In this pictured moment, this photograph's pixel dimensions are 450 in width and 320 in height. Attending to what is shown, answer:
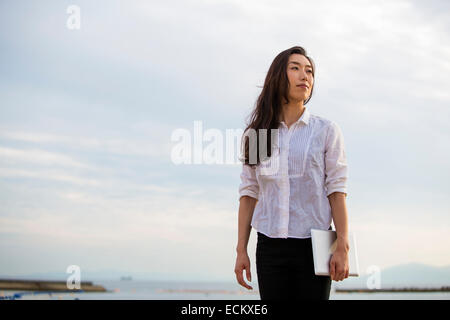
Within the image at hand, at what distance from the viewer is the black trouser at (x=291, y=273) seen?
8.74 feet

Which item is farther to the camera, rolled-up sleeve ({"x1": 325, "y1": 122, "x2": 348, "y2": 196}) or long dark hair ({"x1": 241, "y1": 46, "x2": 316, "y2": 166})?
long dark hair ({"x1": 241, "y1": 46, "x2": 316, "y2": 166})

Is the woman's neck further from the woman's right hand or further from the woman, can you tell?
the woman's right hand

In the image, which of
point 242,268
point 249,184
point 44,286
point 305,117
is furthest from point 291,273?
point 44,286

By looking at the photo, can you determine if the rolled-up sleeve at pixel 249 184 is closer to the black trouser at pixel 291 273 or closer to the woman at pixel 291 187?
the woman at pixel 291 187

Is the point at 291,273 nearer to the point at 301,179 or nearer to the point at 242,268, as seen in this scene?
the point at 242,268

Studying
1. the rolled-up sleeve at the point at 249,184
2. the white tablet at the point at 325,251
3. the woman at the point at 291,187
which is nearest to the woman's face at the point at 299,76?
the woman at the point at 291,187

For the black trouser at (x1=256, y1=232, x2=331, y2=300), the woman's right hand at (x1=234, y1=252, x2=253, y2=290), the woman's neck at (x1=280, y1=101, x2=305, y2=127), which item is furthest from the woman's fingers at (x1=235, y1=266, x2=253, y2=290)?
the woman's neck at (x1=280, y1=101, x2=305, y2=127)

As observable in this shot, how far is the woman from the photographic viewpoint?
2.69 m

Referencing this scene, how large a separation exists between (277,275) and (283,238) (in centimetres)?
19

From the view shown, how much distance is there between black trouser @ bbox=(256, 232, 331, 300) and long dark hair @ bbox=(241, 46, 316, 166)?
540 millimetres

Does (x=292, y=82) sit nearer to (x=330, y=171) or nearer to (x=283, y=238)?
(x=330, y=171)

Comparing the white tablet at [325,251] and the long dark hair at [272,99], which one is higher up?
the long dark hair at [272,99]

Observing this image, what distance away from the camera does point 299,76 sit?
301 centimetres
